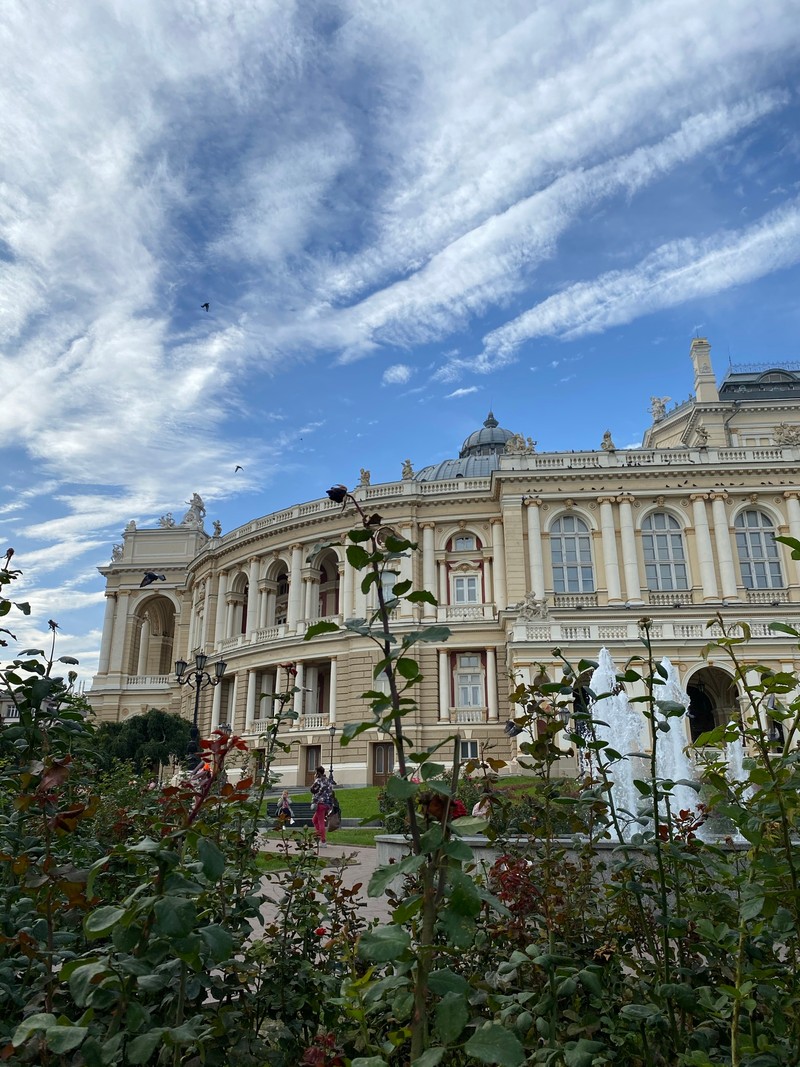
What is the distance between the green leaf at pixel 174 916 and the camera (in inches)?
72.2

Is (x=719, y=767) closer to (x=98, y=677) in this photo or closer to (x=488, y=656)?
(x=488, y=656)

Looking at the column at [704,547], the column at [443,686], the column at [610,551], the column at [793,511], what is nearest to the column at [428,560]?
the column at [443,686]

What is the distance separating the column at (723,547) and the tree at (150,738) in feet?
83.6

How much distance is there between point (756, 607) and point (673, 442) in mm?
18181

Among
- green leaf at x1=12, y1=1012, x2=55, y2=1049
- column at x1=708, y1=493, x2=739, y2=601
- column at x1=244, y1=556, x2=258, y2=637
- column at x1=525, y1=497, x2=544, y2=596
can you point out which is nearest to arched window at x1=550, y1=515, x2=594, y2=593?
column at x1=525, y1=497, x2=544, y2=596

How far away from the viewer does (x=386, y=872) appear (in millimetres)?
1955

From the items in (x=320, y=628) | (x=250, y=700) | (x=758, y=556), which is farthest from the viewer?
(x=250, y=700)

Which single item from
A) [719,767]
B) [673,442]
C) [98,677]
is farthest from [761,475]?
[98,677]

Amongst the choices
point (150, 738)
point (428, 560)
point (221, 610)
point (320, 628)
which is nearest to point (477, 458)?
point (428, 560)

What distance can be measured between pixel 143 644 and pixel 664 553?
133 feet

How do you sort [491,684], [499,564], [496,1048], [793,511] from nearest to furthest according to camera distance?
[496,1048] → [793,511] → [491,684] → [499,564]

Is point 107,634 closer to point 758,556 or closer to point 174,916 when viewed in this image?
point 758,556

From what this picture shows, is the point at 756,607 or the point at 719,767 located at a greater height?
the point at 756,607

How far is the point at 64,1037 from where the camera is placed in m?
1.83
